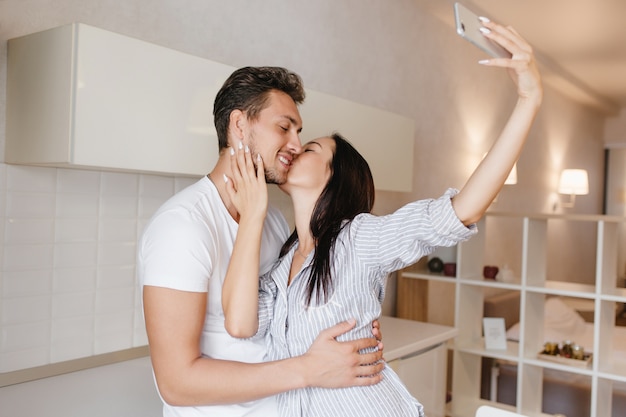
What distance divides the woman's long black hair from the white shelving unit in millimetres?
1724

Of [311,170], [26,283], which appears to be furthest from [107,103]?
[26,283]

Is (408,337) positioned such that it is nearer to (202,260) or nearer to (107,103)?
(202,260)

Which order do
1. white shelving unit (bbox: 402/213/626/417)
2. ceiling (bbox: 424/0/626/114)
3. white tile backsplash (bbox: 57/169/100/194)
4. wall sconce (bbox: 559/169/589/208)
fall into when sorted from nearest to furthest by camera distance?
white tile backsplash (bbox: 57/169/100/194) → white shelving unit (bbox: 402/213/626/417) → ceiling (bbox: 424/0/626/114) → wall sconce (bbox: 559/169/589/208)

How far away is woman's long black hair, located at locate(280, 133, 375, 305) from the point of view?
1381 mm

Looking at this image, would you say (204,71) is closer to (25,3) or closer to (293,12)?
(25,3)

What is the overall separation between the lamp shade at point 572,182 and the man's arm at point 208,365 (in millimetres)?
5343

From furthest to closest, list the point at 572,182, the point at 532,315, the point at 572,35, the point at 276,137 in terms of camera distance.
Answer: the point at 572,182 < the point at 572,35 < the point at 532,315 < the point at 276,137

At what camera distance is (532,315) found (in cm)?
319

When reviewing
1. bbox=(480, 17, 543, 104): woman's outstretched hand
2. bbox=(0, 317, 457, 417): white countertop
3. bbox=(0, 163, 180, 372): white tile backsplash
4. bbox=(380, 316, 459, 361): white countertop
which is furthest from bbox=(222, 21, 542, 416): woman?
bbox=(380, 316, 459, 361): white countertop

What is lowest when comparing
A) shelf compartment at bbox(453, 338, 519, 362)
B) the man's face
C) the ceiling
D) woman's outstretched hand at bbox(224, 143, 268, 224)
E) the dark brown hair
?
shelf compartment at bbox(453, 338, 519, 362)

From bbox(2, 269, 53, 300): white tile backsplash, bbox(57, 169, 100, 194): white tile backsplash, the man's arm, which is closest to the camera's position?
the man's arm

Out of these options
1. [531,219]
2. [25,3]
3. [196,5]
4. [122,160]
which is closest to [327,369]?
[122,160]

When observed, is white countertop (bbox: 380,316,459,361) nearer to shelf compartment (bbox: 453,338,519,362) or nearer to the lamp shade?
shelf compartment (bbox: 453,338,519,362)

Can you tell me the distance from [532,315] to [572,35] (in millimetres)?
2390
